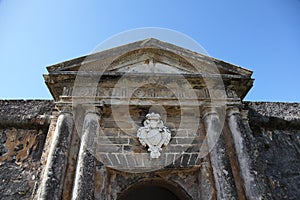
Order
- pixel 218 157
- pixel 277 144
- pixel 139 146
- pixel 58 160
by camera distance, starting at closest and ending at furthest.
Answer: pixel 58 160 < pixel 218 157 < pixel 139 146 < pixel 277 144

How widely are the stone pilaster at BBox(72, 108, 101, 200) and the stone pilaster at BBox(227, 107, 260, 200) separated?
200cm

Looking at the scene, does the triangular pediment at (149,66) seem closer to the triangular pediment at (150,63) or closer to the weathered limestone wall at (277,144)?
the triangular pediment at (150,63)

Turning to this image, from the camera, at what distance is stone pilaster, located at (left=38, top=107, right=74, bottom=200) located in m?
3.04

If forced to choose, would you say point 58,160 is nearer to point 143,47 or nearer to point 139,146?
point 139,146

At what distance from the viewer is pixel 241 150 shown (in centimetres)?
355

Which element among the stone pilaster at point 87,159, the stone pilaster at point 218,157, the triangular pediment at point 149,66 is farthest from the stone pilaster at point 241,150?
the stone pilaster at point 87,159

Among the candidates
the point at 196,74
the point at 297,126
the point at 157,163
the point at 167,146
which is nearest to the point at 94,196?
the point at 157,163

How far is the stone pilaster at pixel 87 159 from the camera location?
3.09m

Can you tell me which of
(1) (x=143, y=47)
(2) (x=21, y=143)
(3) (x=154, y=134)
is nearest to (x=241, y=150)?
(3) (x=154, y=134)

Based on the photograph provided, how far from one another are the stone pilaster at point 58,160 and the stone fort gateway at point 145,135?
0.01 m

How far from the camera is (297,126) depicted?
5.13 meters

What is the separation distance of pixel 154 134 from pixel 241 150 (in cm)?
127

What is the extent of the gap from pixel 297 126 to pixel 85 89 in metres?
4.27

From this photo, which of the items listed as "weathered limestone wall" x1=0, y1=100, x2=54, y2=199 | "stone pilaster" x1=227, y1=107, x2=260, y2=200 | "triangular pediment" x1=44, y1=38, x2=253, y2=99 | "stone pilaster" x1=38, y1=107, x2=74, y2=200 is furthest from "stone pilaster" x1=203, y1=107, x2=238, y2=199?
"weathered limestone wall" x1=0, y1=100, x2=54, y2=199
